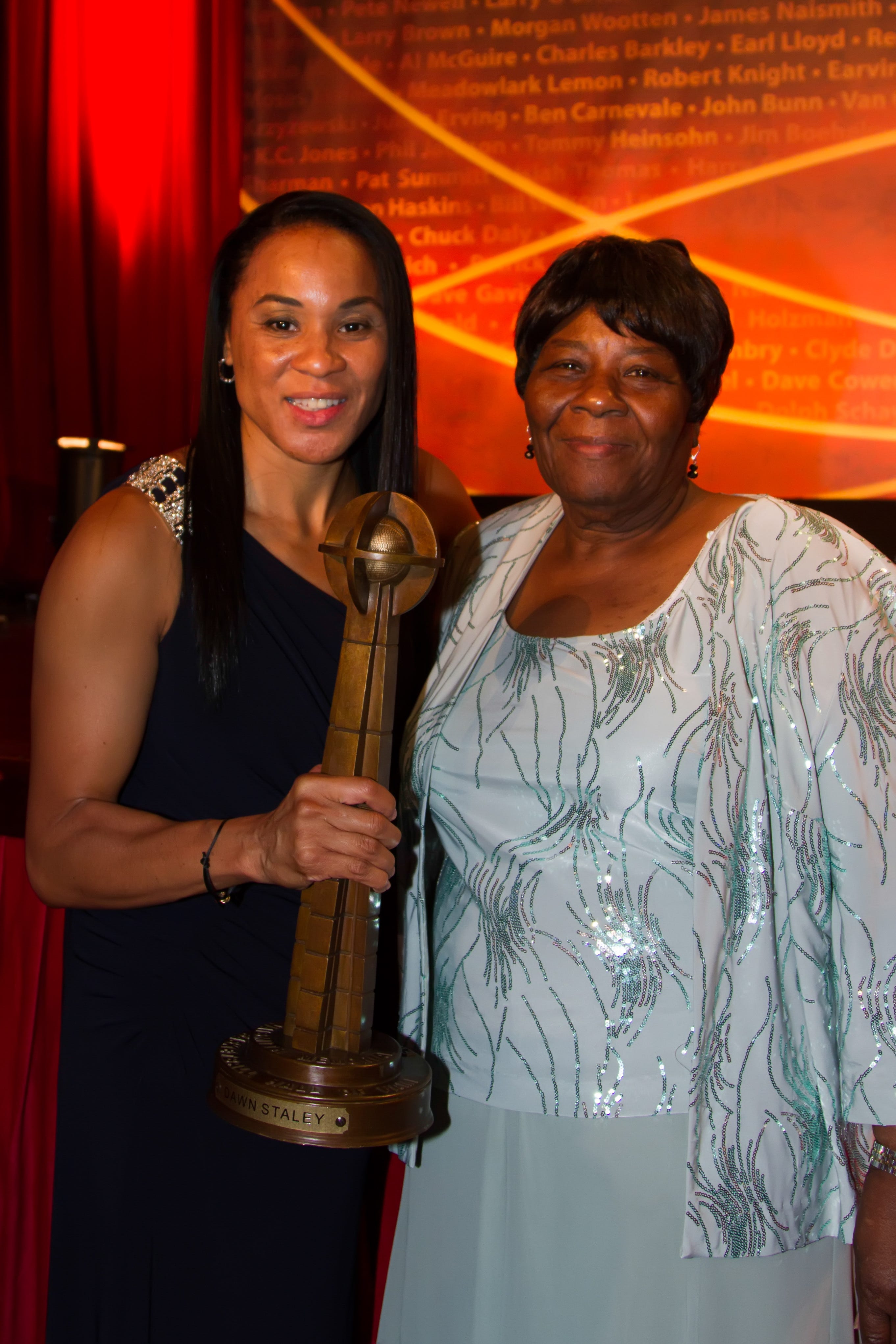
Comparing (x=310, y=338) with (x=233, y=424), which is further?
(x=233, y=424)

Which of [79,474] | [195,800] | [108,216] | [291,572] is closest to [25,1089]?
[195,800]

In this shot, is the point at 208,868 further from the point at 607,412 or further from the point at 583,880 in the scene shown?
the point at 607,412

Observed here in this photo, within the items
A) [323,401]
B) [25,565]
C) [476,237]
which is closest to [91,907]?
[323,401]

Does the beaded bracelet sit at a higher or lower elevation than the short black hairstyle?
lower

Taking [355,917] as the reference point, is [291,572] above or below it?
above

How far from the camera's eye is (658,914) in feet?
4.60

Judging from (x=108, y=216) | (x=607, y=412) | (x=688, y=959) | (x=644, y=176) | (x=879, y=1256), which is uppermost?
(x=644, y=176)

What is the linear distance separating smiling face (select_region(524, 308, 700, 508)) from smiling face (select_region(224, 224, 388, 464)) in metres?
0.22

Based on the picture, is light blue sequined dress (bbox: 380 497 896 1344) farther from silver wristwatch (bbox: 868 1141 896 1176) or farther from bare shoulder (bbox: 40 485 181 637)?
bare shoulder (bbox: 40 485 181 637)

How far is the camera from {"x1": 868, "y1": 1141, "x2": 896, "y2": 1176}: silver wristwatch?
1.34 meters

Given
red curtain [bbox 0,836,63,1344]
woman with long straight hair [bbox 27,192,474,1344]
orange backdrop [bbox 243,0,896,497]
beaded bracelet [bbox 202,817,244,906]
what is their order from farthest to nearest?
orange backdrop [bbox 243,0,896,497], red curtain [bbox 0,836,63,1344], woman with long straight hair [bbox 27,192,474,1344], beaded bracelet [bbox 202,817,244,906]

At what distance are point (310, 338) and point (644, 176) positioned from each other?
4.37m

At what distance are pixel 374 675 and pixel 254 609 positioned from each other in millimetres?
401

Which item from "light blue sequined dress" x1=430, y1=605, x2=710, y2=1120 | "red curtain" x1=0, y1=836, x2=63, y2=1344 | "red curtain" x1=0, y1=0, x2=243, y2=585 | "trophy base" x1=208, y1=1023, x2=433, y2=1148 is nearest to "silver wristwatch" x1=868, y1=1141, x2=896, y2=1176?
"light blue sequined dress" x1=430, y1=605, x2=710, y2=1120
